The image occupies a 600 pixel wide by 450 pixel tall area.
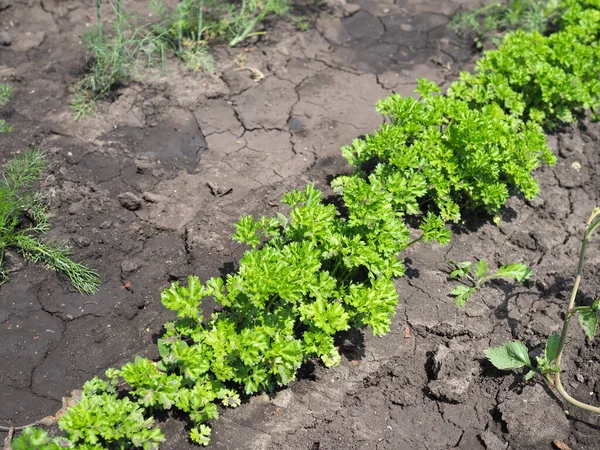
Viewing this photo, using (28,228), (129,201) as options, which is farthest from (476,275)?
(28,228)

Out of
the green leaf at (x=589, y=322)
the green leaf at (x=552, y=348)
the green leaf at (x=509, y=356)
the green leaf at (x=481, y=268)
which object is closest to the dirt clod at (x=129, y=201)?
the green leaf at (x=481, y=268)

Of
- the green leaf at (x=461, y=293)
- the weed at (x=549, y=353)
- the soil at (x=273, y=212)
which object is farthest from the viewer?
the green leaf at (x=461, y=293)

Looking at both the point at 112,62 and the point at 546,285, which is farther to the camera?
the point at 112,62

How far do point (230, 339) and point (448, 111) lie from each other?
2.61 metres

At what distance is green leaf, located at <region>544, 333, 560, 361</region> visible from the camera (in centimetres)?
404

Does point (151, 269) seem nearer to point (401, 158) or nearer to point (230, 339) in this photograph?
point (230, 339)

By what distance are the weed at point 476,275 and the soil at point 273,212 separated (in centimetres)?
8

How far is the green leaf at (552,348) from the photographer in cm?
404

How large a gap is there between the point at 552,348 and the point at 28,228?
3598 mm

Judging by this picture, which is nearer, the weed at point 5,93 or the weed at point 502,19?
the weed at point 5,93

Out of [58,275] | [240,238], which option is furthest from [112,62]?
[240,238]

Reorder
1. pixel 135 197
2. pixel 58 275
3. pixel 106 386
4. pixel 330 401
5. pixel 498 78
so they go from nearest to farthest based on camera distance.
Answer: pixel 106 386
pixel 330 401
pixel 58 275
pixel 135 197
pixel 498 78

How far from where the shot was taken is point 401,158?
453 cm

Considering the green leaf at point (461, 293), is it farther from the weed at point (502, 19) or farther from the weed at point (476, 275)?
the weed at point (502, 19)
